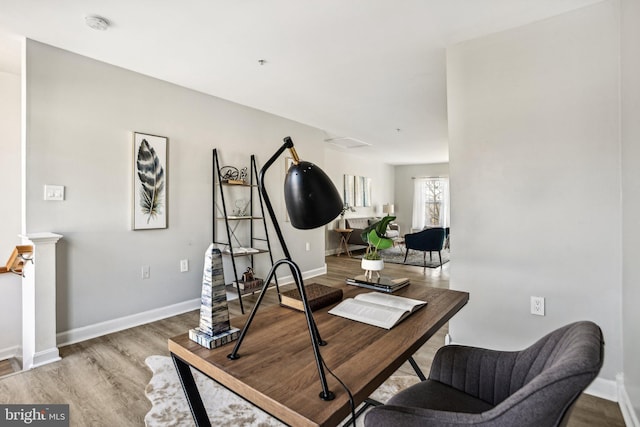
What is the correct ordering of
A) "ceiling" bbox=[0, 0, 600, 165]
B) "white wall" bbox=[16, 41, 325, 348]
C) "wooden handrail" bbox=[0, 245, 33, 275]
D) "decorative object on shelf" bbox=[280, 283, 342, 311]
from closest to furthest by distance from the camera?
"decorative object on shelf" bbox=[280, 283, 342, 311] → "ceiling" bbox=[0, 0, 600, 165] → "wooden handrail" bbox=[0, 245, 33, 275] → "white wall" bbox=[16, 41, 325, 348]

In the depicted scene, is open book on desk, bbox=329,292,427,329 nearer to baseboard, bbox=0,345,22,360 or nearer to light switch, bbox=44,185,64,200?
light switch, bbox=44,185,64,200

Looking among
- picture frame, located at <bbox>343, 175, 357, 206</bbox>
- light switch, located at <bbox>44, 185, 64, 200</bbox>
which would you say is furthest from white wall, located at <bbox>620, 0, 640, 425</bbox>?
picture frame, located at <bbox>343, 175, 357, 206</bbox>

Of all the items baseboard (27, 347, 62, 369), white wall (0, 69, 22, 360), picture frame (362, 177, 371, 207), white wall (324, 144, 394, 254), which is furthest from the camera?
picture frame (362, 177, 371, 207)

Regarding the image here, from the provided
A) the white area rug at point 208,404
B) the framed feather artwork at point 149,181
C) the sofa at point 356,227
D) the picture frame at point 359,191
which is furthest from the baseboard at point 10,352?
the picture frame at point 359,191

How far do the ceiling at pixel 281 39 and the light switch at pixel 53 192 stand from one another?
1076 mm

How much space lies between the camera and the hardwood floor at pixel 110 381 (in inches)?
67.9

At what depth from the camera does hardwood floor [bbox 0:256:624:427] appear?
1.72 m

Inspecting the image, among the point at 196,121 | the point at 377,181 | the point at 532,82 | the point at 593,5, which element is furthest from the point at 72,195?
the point at 377,181

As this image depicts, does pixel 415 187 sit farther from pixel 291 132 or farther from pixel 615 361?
pixel 615 361

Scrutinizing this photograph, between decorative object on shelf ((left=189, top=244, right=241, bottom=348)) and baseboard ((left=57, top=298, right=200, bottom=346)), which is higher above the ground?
decorative object on shelf ((left=189, top=244, right=241, bottom=348))

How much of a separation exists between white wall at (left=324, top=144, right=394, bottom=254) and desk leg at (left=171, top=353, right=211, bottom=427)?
5.75 metres

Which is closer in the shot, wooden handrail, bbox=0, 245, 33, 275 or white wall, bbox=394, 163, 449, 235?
wooden handrail, bbox=0, 245, 33, 275

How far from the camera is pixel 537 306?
2084 mm

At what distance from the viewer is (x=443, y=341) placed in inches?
106
